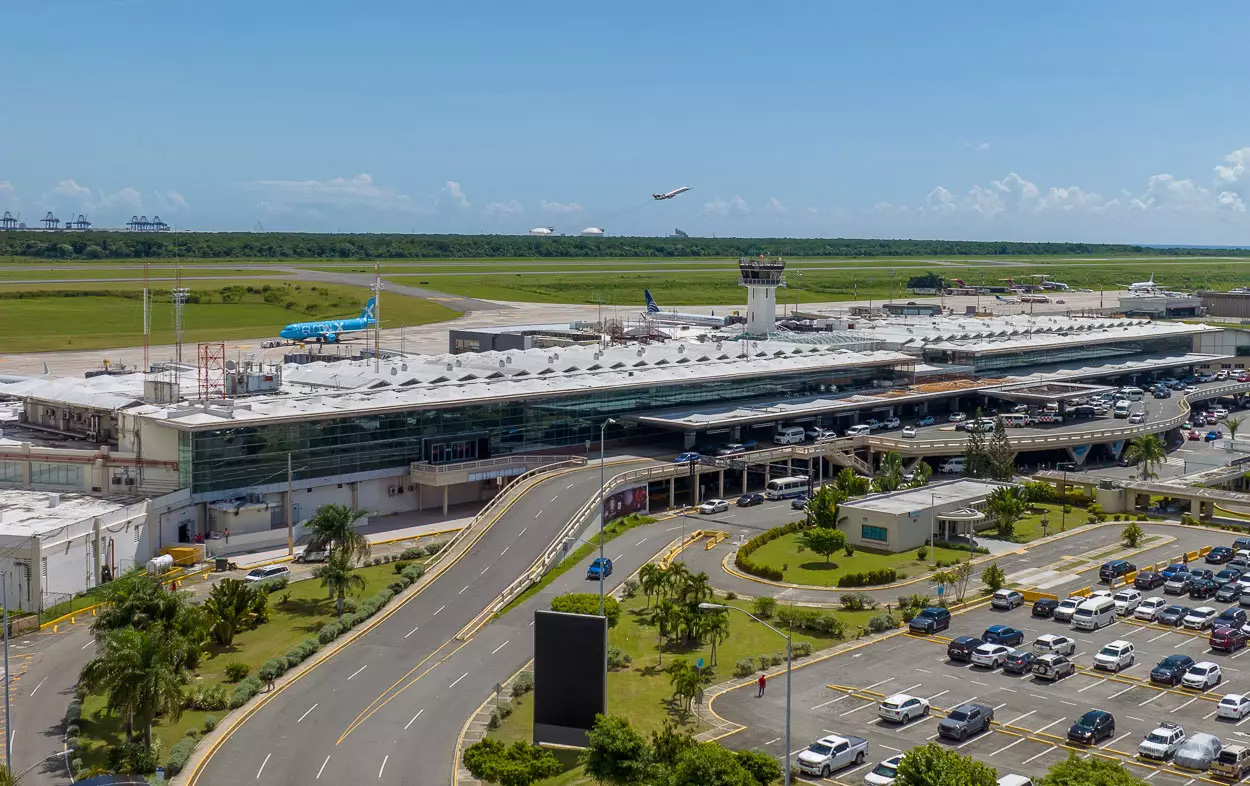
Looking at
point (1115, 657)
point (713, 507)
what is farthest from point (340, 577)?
point (1115, 657)

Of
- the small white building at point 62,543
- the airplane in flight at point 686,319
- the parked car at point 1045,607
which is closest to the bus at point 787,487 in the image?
the parked car at point 1045,607

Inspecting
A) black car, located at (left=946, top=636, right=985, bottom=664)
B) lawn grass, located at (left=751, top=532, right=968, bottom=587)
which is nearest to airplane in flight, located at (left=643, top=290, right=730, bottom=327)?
lawn grass, located at (left=751, top=532, right=968, bottom=587)

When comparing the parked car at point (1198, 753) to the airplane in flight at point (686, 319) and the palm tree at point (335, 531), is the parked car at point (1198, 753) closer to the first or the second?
the palm tree at point (335, 531)

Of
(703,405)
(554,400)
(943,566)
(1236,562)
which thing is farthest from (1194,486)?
(554,400)

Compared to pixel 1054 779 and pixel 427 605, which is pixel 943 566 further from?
pixel 1054 779

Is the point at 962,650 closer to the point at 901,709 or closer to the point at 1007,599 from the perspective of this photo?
the point at 901,709
